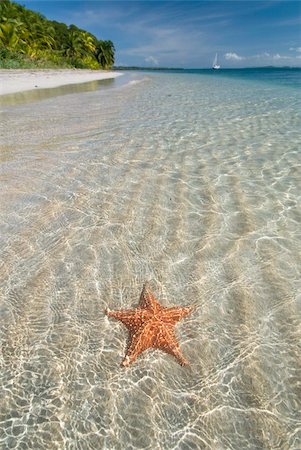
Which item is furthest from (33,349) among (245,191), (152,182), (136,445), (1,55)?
(1,55)

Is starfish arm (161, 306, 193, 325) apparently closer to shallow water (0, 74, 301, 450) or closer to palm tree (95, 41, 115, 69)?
shallow water (0, 74, 301, 450)

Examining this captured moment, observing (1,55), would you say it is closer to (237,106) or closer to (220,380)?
(237,106)

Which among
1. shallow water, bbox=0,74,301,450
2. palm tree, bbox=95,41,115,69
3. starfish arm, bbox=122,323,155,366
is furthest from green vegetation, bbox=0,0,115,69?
starfish arm, bbox=122,323,155,366

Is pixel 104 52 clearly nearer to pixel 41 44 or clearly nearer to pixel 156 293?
pixel 41 44

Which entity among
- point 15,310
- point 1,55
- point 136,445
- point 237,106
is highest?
point 1,55

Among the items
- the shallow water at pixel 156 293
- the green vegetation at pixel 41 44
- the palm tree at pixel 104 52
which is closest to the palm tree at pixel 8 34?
the green vegetation at pixel 41 44

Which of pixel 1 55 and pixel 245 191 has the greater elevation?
pixel 1 55
